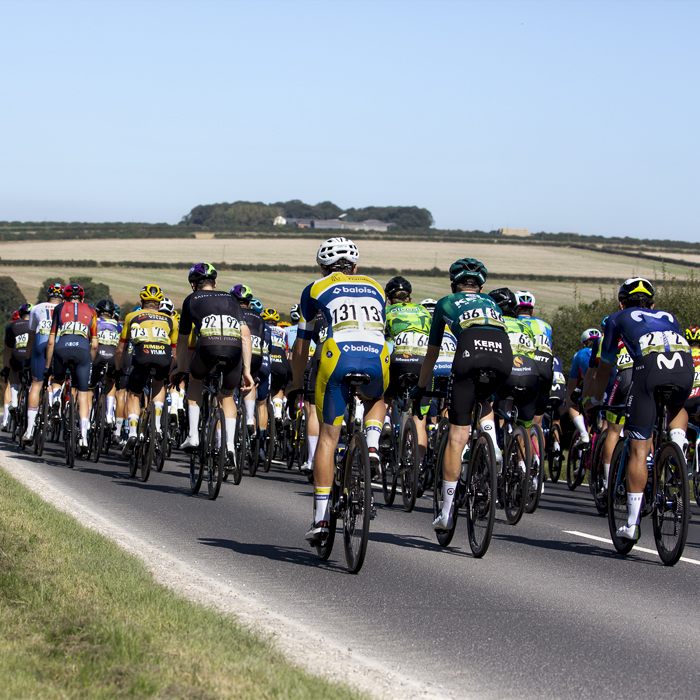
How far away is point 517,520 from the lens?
9.33 metres

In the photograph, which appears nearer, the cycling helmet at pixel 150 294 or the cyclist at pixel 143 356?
the cyclist at pixel 143 356

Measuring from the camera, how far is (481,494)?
748 cm

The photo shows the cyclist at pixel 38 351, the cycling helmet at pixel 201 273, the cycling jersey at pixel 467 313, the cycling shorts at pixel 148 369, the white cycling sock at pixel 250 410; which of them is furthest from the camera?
the cyclist at pixel 38 351

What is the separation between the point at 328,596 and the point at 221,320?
482 cm

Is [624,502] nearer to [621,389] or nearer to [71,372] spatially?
[621,389]

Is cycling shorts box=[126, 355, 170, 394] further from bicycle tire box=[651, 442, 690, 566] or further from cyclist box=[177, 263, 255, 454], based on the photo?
bicycle tire box=[651, 442, 690, 566]

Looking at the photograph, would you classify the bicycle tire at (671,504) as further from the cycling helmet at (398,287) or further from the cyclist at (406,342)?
the cycling helmet at (398,287)

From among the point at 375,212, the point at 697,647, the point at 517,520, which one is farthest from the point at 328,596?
the point at 375,212

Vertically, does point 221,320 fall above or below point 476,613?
above

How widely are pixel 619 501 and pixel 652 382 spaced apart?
1.04 m

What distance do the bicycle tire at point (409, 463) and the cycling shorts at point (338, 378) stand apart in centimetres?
304

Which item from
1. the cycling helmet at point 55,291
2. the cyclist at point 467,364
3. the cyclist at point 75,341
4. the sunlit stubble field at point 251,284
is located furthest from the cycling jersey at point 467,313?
the sunlit stubble field at point 251,284

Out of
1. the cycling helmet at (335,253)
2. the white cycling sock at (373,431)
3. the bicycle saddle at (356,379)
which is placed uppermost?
the cycling helmet at (335,253)

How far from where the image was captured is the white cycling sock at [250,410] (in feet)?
40.1
